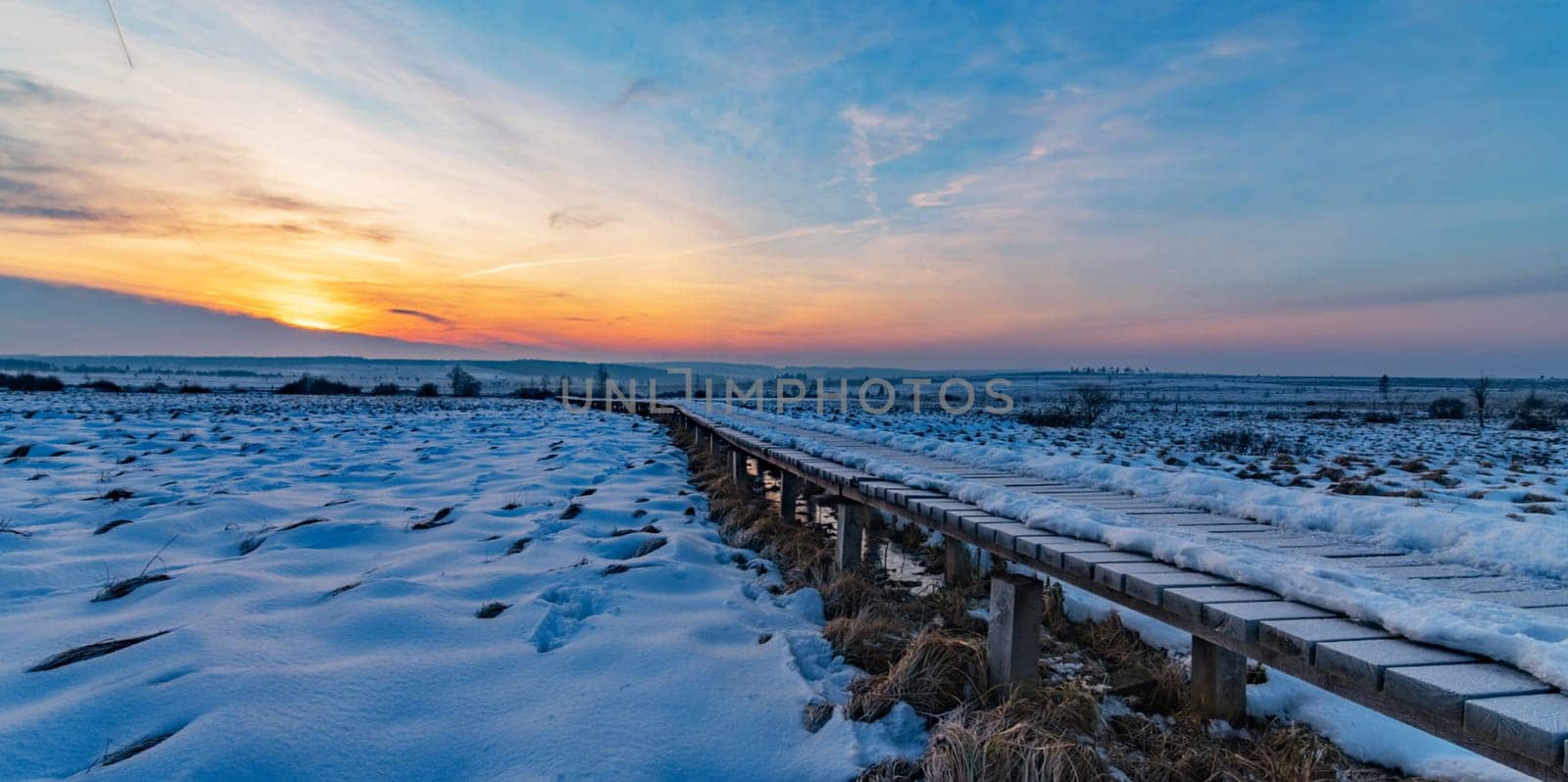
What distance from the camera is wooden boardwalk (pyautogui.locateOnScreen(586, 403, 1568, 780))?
1.89 meters

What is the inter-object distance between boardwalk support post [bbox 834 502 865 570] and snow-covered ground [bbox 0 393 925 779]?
0.72 m

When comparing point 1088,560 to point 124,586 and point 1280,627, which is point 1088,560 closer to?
point 1280,627

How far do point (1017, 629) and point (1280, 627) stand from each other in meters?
1.46

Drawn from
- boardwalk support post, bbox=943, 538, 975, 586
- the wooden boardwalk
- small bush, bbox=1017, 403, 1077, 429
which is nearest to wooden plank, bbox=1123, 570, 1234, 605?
the wooden boardwalk

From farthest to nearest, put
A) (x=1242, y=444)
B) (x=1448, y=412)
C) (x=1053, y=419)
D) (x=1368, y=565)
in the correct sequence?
(x=1448, y=412)
(x=1053, y=419)
(x=1242, y=444)
(x=1368, y=565)

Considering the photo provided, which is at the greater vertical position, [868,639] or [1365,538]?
[1365,538]

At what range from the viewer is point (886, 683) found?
3.86m

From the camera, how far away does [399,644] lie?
3961mm

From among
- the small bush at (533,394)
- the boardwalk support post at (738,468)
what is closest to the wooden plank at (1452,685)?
the boardwalk support post at (738,468)

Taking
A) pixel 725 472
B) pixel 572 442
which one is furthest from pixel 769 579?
pixel 572 442

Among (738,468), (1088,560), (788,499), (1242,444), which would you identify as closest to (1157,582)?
(1088,560)

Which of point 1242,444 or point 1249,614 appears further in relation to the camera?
point 1242,444

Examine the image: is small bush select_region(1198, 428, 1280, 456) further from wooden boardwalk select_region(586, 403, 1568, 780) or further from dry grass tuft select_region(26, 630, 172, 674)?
dry grass tuft select_region(26, 630, 172, 674)

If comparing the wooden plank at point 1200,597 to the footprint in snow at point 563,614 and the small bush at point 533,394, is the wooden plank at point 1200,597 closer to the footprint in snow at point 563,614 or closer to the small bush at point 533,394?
the footprint in snow at point 563,614
